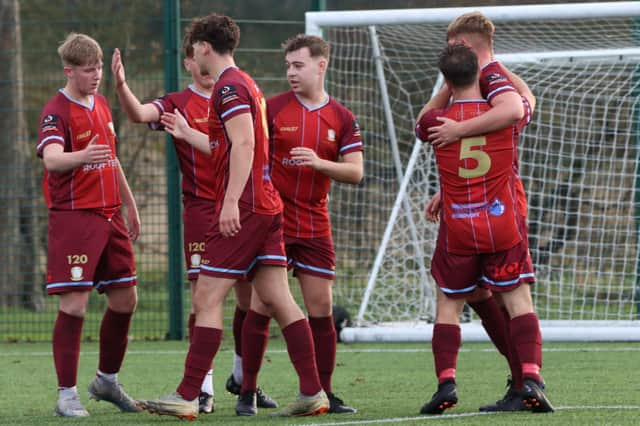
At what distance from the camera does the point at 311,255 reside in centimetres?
564

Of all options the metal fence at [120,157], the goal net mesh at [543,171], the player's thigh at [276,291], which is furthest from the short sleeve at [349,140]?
the metal fence at [120,157]

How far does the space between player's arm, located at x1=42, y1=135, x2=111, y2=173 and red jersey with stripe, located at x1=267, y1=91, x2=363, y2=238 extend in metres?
0.86

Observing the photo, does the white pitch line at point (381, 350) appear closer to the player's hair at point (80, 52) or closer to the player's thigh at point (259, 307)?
the player's thigh at point (259, 307)

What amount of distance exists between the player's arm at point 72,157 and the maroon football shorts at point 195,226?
64cm

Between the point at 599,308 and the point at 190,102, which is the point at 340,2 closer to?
the point at 599,308

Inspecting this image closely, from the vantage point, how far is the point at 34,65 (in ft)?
37.0

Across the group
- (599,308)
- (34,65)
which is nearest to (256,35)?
(34,65)

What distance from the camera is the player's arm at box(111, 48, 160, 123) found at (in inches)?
223

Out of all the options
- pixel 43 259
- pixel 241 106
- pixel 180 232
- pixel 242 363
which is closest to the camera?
pixel 241 106

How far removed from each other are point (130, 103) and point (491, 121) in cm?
191

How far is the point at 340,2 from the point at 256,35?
1324mm

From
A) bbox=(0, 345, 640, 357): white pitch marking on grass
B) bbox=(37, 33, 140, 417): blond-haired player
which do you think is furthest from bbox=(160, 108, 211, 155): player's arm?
bbox=(0, 345, 640, 357): white pitch marking on grass

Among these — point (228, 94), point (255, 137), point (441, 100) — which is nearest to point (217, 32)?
point (228, 94)

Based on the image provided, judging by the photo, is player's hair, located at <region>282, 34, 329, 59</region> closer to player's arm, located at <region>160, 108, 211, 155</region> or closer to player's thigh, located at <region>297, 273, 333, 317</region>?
player's arm, located at <region>160, 108, 211, 155</region>
